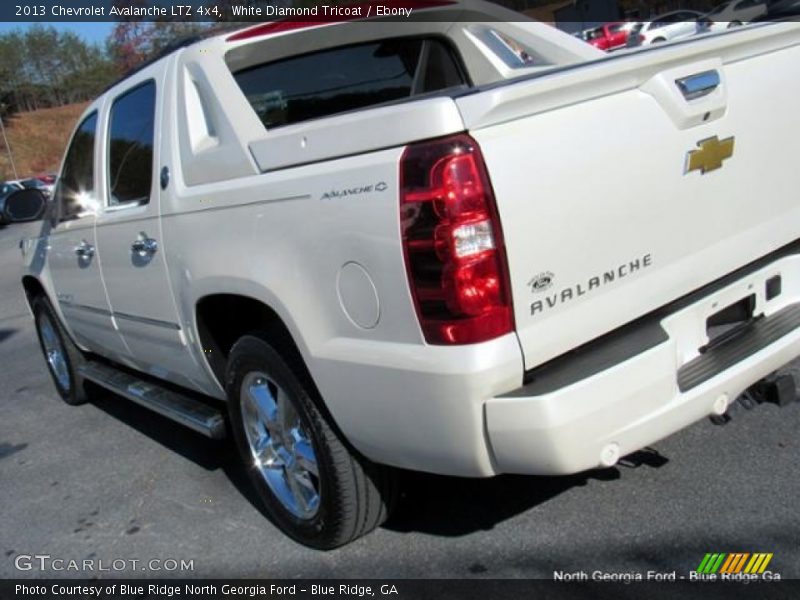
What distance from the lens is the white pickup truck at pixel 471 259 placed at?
2.27 meters

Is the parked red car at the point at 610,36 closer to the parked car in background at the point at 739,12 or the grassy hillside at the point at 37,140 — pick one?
the parked car in background at the point at 739,12

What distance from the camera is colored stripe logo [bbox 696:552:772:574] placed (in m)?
2.70

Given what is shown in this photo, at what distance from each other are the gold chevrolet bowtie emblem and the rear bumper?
43 cm

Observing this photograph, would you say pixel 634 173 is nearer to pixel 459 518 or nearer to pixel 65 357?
pixel 459 518

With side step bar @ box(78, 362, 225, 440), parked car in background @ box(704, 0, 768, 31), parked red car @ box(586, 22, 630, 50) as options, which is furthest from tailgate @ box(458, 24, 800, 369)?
parked red car @ box(586, 22, 630, 50)

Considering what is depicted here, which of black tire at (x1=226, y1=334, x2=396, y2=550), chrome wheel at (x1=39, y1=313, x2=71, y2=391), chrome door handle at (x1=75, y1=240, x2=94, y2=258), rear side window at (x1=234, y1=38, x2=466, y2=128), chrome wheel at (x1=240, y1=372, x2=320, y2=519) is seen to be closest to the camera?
black tire at (x1=226, y1=334, x2=396, y2=550)

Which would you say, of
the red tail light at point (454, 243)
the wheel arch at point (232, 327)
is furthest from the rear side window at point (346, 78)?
the red tail light at point (454, 243)

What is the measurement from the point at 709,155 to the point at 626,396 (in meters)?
0.87

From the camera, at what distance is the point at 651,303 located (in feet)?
8.50

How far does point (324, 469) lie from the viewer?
2.89 meters

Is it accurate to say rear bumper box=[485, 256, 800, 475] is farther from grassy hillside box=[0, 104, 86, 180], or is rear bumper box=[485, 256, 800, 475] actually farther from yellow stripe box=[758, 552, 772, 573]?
grassy hillside box=[0, 104, 86, 180]

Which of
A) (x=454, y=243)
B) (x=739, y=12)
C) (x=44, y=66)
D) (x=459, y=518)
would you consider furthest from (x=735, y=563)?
(x=44, y=66)

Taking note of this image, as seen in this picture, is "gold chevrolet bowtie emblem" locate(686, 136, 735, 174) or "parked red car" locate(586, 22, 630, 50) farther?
"parked red car" locate(586, 22, 630, 50)

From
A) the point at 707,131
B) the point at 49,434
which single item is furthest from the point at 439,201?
the point at 49,434
